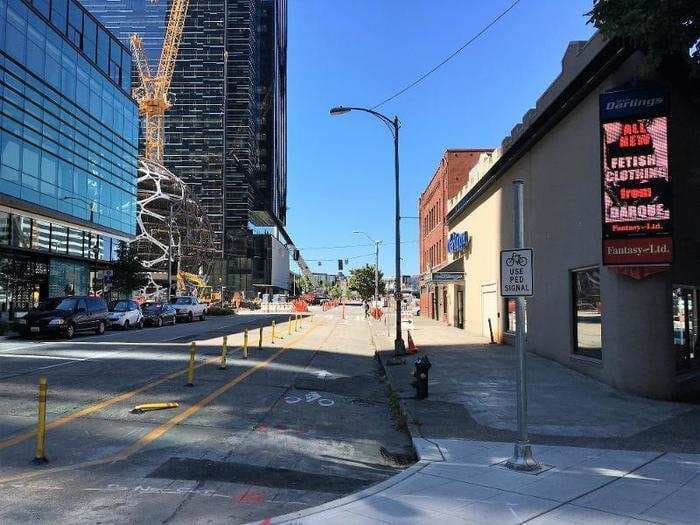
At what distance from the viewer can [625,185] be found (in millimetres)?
12484

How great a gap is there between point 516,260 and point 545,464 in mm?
2369

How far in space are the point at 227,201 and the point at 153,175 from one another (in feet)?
82.0

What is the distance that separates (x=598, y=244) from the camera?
539 inches

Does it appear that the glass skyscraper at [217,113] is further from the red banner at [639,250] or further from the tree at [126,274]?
the red banner at [639,250]

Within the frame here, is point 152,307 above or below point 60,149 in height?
below

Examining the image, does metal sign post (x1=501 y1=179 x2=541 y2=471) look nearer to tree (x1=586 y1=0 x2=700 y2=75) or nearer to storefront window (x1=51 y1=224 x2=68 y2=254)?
tree (x1=586 y1=0 x2=700 y2=75)

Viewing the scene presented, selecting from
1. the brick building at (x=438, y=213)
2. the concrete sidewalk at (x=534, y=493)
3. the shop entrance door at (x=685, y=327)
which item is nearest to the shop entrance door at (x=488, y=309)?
the brick building at (x=438, y=213)

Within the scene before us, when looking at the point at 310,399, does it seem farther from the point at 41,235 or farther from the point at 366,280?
the point at 366,280

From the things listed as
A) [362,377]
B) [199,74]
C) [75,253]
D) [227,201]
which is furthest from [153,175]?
[362,377]

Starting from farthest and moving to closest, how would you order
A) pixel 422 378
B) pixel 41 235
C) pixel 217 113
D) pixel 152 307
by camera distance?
pixel 217 113, pixel 41 235, pixel 152 307, pixel 422 378

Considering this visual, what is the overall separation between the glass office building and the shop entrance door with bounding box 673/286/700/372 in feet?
106

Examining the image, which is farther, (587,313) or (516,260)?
(587,313)

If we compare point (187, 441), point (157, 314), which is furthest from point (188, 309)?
point (187, 441)

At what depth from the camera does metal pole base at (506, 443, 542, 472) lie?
673cm
